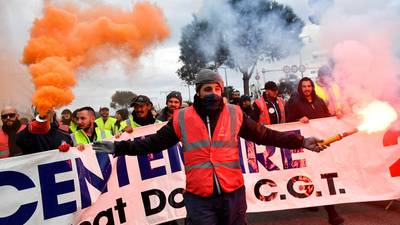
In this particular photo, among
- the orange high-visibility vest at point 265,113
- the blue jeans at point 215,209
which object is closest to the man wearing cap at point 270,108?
the orange high-visibility vest at point 265,113

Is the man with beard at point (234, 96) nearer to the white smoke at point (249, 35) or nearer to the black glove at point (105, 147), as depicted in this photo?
the white smoke at point (249, 35)

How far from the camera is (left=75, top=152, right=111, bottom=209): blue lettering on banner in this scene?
16.2 ft

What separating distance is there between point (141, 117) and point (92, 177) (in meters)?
1.28

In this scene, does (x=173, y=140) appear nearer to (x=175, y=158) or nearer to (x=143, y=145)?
(x=143, y=145)

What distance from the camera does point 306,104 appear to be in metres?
6.17

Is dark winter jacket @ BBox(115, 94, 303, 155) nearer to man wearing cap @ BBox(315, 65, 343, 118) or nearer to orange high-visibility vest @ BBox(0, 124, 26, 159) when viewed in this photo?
man wearing cap @ BBox(315, 65, 343, 118)

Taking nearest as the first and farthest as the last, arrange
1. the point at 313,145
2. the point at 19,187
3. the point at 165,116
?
the point at 313,145 < the point at 19,187 < the point at 165,116

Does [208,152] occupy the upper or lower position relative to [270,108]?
lower

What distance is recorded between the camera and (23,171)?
188 inches

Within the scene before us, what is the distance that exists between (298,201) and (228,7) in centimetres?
311

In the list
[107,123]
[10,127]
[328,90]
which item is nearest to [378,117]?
[328,90]

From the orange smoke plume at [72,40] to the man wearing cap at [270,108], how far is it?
2.65 metres

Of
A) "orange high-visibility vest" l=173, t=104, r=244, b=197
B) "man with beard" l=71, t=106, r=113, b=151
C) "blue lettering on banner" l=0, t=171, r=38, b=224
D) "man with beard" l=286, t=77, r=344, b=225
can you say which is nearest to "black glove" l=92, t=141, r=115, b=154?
"orange high-visibility vest" l=173, t=104, r=244, b=197

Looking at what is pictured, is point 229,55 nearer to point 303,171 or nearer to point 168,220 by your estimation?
point 303,171
